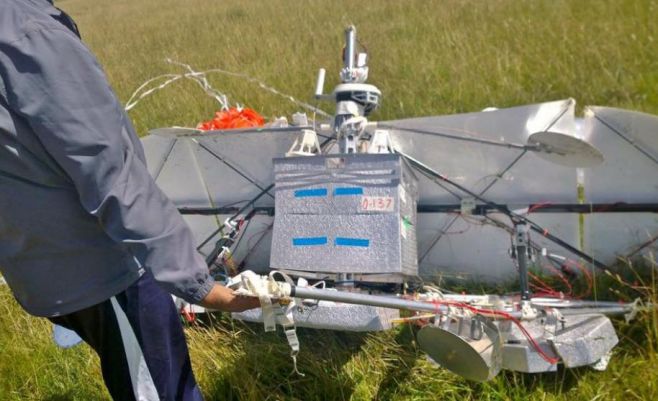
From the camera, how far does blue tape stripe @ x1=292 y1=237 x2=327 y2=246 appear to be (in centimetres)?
269

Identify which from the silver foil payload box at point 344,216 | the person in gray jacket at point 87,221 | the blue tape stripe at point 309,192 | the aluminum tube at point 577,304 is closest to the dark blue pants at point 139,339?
the person in gray jacket at point 87,221

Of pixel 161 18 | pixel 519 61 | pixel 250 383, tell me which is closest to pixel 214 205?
pixel 250 383

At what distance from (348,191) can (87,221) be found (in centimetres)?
121

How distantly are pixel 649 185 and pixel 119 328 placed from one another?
247cm

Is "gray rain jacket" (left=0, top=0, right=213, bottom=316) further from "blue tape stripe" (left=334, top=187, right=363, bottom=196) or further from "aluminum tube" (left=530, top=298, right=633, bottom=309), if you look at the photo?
"aluminum tube" (left=530, top=298, right=633, bottom=309)

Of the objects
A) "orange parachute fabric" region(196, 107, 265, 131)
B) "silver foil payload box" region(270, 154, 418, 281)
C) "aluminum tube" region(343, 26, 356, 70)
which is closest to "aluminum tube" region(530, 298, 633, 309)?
"silver foil payload box" region(270, 154, 418, 281)

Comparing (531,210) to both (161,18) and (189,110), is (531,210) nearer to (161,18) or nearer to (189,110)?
(189,110)

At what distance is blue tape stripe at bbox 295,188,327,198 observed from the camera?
→ 9.04 ft

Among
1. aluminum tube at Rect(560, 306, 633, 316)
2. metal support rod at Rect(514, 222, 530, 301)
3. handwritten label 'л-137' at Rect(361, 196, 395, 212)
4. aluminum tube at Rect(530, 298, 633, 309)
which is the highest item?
handwritten label 'л-137' at Rect(361, 196, 395, 212)

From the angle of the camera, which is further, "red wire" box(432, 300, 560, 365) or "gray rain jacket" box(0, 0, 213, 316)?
"red wire" box(432, 300, 560, 365)

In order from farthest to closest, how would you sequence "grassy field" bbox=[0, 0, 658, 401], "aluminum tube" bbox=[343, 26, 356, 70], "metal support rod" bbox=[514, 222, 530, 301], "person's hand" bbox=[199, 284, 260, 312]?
1. "aluminum tube" bbox=[343, 26, 356, 70]
2. "grassy field" bbox=[0, 0, 658, 401]
3. "metal support rod" bbox=[514, 222, 530, 301]
4. "person's hand" bbox=[199, 284, 260, 312]

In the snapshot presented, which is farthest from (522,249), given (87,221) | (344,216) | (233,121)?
(233,121)

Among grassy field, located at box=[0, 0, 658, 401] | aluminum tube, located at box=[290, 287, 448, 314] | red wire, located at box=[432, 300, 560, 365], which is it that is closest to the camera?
aluminum tube, located at box=[290, 287, 448, 314]

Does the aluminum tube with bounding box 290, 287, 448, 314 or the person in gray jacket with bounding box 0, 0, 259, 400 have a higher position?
the person in gray jacket with bounding box 0, 0, 259, 400
